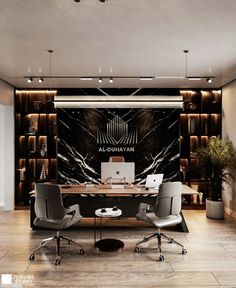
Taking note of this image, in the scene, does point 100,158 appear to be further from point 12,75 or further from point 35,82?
point 12,75

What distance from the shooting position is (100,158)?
279 inches

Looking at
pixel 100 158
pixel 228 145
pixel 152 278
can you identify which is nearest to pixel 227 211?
pixel 228 145

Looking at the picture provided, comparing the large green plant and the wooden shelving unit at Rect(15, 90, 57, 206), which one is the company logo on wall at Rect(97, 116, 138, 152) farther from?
the large green plant

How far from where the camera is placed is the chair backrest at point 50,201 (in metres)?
3.82

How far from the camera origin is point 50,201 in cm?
384

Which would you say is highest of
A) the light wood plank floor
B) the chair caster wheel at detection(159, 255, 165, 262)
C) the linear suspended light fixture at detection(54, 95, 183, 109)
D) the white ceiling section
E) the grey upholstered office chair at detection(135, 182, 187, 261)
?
the white ceiling section

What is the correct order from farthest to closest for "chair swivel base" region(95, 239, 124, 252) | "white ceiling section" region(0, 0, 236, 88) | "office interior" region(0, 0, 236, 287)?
"chair swivel base" region(95, 239, 124, 252) < "office interior" region(0, 0, 236, 287) < "white ceiling section" region(0, 0, 236, 88)

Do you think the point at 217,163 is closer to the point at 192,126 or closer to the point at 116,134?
the point at 192,126

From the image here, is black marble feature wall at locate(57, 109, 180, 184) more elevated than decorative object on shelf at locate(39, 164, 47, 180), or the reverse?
black marble feature wall at locate(57, 109, 180, 184)

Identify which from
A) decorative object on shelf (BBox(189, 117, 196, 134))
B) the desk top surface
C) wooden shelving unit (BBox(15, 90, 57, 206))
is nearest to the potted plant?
decorative object on shelf (BBox(189, 117, 196, 134))

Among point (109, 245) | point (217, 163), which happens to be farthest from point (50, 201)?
point (217, 163)

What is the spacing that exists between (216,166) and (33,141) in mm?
4328

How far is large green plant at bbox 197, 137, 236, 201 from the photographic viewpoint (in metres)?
5.88

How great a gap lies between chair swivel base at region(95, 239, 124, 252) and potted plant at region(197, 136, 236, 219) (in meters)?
2.53
